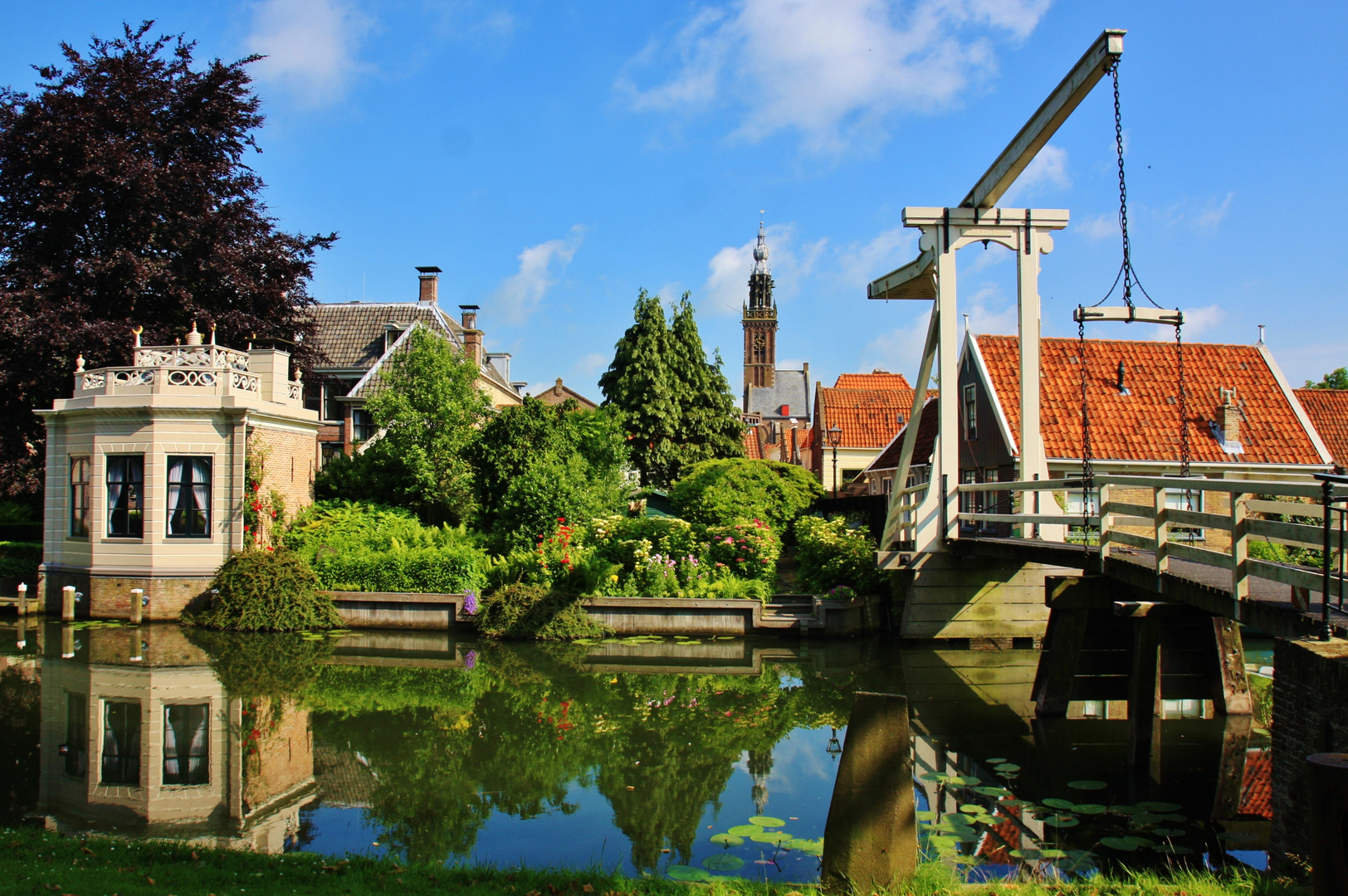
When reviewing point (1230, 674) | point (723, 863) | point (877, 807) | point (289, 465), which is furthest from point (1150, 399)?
point (289, 465)

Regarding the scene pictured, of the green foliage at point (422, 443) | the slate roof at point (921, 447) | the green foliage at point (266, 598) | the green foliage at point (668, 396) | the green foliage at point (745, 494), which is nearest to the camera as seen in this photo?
the green foliage at point (266, 598)

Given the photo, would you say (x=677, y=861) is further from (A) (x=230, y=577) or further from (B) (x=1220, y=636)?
(A) (x=230, y=577)

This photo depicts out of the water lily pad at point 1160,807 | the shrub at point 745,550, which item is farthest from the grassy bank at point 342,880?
the shrub at point 745,550

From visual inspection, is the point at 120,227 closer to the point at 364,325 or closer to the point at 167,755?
the point at 364,325

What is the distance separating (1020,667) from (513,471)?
11.6 meters

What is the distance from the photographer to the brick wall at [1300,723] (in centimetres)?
586

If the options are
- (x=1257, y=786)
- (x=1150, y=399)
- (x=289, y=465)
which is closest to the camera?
(x=1257, y=786)

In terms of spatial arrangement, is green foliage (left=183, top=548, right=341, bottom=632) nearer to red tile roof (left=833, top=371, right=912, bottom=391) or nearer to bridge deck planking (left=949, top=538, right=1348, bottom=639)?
bridge deck planking (left=949, top=538, right=1348, bottom=639)

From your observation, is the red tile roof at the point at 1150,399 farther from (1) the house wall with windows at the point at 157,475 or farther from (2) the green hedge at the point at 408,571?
(1) the house wall with windows at the point at 157,475

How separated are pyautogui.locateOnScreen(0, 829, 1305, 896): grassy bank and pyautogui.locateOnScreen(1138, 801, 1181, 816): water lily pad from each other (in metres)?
2.13

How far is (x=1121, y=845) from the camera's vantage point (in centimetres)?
683

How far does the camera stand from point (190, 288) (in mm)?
22750

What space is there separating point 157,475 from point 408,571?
5.66 m

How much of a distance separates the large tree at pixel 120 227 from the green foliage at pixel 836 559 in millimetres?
15286
